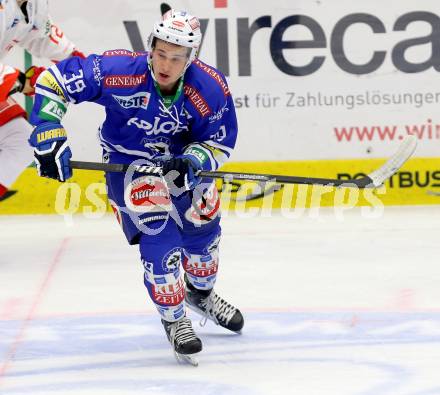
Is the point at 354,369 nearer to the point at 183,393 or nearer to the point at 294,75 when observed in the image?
the point at 183,393

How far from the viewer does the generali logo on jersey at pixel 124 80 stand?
3.75 m

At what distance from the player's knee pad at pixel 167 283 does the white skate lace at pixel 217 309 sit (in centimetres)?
35

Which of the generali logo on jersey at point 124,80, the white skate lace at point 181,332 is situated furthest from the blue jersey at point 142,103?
the white skate lace at point 181,332

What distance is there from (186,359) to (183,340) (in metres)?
0.07

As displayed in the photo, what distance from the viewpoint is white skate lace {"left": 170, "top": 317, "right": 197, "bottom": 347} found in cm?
373

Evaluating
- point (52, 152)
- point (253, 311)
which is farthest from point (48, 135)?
point (253, 311)

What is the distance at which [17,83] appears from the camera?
570 cm

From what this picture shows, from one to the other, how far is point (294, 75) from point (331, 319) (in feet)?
9.50

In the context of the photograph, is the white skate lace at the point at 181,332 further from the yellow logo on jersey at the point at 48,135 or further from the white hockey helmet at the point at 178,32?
the white hockey helmet at the point at 178,32

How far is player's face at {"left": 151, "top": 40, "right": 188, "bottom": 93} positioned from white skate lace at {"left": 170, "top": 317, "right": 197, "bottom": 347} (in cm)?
83

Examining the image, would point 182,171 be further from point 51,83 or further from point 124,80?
point 51,83

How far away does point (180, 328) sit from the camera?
3.80m

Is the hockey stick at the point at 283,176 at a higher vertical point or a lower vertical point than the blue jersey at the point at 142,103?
lower

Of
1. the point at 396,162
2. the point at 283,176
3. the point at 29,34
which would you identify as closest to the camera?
the point at 283,176
